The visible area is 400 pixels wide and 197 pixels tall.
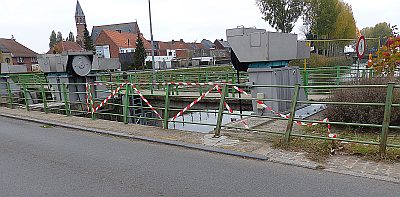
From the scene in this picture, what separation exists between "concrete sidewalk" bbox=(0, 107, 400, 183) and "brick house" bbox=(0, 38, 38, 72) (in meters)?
76.9

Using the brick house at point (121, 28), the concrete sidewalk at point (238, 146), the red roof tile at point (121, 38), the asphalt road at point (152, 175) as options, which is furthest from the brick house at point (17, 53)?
the asphalt road at point (152, 175)

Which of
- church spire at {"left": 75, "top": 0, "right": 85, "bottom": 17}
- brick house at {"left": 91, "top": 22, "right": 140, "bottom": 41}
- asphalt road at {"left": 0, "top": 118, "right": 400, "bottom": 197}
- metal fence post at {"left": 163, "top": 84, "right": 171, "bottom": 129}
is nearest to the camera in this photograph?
asphalt road at {"left": 0, "top": 118, "right": 400, "bottom": 197}

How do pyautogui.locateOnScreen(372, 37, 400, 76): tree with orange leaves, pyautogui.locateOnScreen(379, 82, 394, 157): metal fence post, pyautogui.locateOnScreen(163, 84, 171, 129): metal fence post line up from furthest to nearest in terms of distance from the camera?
pyautogui.locateOnScreen(372, 37, 400, 76): tree with orange leaves, pyautogui.locateOnScreen(163, 84, 171, 129): metal fence post, pyautogui.locateOnScreen(379, 82, 394, 157): metal fence post

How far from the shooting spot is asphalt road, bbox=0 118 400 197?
4461 millimetres

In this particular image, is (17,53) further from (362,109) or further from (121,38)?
(362,109)

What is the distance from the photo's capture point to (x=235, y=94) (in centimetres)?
1532

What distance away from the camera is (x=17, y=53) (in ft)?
263

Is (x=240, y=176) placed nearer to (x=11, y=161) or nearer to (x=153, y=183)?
(x=153, y=183)

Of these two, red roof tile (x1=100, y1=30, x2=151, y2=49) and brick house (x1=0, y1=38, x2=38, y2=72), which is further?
red roof tile (x1=100, y1=30, x2=151, y2=49)

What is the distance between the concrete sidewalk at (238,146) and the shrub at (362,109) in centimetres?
227

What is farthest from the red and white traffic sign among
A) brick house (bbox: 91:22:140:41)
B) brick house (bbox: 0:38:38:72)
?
brick house (bbox: 91:22:140:41)

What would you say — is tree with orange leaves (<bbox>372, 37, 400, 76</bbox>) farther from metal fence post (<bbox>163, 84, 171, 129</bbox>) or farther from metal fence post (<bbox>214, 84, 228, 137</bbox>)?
metal fence post (<bbox>163, 84, 171, 129</bbox>)

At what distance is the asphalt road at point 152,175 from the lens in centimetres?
446

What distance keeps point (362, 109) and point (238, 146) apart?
322 centimetres
